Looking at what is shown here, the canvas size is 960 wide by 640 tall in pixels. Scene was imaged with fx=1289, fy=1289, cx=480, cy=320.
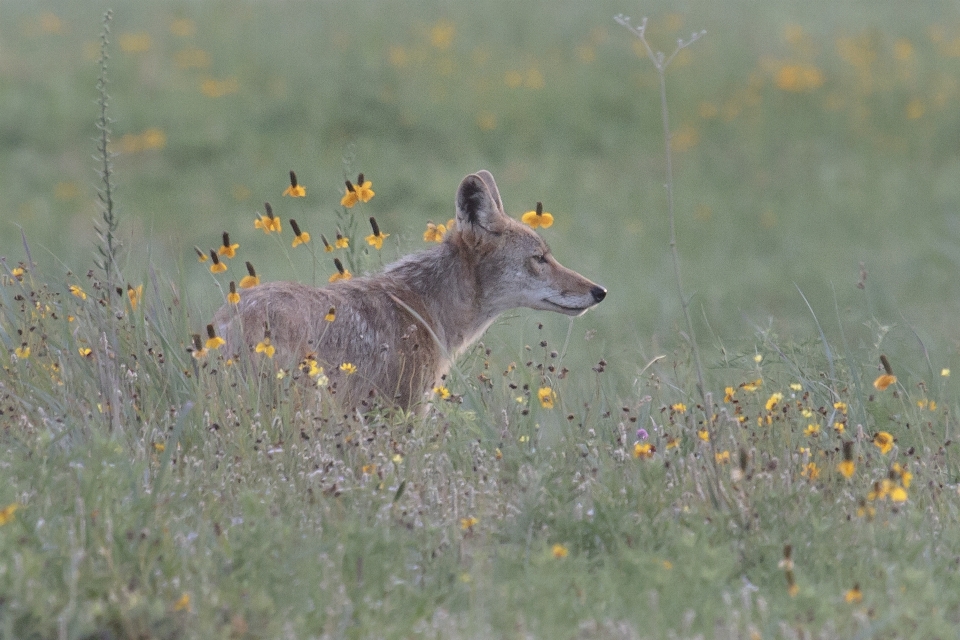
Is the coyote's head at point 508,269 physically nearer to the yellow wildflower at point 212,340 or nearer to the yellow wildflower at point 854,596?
the yellow wildflower at point 212,340

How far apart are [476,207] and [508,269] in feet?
1.21

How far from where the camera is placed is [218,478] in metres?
4.36

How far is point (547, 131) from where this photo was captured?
49.9ft

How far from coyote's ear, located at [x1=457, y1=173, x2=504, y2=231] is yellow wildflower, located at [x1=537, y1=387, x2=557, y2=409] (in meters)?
1.78

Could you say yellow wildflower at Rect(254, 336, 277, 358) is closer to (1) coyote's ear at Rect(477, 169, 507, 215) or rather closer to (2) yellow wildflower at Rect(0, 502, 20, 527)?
(2) yellow wildflower at Rect(0, 502, 20, 527)

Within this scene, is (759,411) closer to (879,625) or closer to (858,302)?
(879,625)

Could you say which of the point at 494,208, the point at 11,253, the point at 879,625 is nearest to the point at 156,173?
the point at 11,253

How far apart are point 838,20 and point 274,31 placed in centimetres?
792

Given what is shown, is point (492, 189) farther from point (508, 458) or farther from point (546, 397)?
point (508, 458)

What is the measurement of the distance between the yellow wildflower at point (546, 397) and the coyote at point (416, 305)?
0.42 meters

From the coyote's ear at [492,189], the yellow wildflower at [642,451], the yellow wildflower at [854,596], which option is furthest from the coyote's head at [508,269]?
the yellow wildflower at [854,596]

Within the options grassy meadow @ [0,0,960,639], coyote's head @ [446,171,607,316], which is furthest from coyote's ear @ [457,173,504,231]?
grassy meadow @ [0,0,960,639]

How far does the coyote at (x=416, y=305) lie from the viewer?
5.64m

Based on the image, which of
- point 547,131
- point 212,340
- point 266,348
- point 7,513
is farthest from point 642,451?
point 547,131
